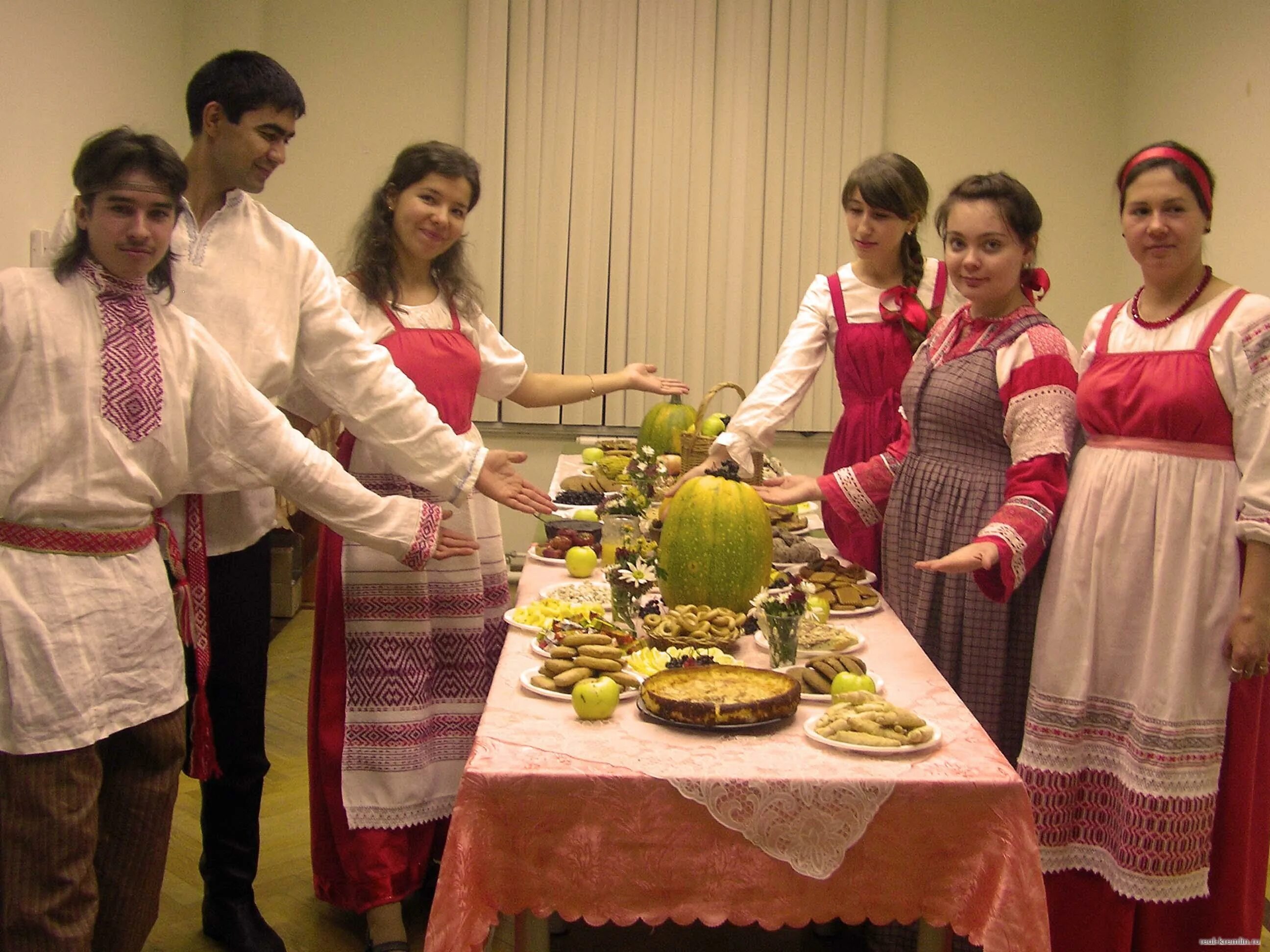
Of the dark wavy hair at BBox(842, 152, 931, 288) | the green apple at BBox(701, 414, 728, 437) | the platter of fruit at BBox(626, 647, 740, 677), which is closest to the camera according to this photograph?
the platter of fruit at BBox(626, 647, 740, 677)

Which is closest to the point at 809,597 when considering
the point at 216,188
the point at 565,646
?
the point at 565,646

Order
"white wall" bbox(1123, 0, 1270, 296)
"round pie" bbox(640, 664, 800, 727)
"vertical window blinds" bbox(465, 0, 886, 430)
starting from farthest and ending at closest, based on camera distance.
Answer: "vertical window blinds" bbox(465, 0, 886, 430) < "white wall" bbox(1123, 0, 1270, 296) < "round pie" bbox(640, 664, 800, 727)

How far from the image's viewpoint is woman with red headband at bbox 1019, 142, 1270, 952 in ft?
7.10

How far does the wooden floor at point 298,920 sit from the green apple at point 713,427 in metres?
1.68

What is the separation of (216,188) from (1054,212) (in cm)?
508

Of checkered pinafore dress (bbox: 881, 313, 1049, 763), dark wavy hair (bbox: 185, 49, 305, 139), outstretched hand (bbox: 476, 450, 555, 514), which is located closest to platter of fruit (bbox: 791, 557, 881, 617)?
checkered pinafore dress (bbox: 881, 313, 1049, 763)

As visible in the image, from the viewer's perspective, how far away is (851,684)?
1.84 metres

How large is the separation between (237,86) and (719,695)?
1.52 meters

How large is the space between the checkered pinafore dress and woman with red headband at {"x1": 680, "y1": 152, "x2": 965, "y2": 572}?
488 millimetres

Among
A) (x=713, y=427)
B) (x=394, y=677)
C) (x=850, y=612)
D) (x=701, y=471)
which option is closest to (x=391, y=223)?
(x=701, y=471)

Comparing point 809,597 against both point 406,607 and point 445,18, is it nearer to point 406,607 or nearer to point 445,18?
point 406,607

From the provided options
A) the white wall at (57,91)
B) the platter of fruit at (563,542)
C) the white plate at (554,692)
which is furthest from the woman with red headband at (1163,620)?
the white wall at (57,91)

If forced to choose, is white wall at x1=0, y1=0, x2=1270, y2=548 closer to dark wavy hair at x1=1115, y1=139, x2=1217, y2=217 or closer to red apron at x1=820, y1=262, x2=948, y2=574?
red apron at x1=820, y1=262, x2=948, y2=574

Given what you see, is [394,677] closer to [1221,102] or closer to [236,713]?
[236,713]
